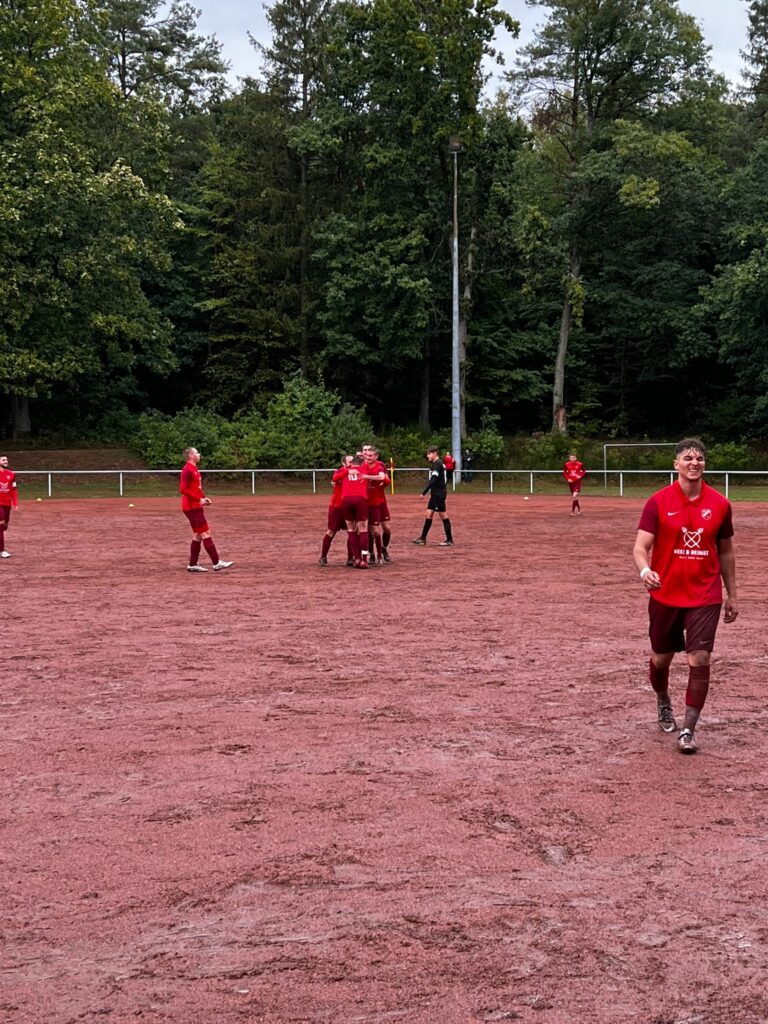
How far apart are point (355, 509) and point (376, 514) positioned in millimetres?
913

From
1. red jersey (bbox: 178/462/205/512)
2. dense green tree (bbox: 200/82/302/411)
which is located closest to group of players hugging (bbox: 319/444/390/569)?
red jersey (bbox: 178/462/205/512)

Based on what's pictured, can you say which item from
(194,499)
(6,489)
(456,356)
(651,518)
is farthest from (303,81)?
(651,518)

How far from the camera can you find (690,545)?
7.55 metres

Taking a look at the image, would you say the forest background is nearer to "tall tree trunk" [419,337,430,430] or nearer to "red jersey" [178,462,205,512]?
"tall tree trunk" [419,337,430,430]

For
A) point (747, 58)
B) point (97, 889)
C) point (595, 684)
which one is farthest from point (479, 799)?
point (747, 58)

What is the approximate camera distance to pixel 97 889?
516 centimetres

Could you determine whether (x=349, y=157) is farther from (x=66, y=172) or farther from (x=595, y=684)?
(x=595, y=684)

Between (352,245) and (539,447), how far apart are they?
1342 cm

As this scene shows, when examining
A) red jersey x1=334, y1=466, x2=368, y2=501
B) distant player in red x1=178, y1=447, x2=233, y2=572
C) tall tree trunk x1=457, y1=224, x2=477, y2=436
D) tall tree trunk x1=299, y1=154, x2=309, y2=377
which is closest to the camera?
distant player in red x1=178, y1=447, x2=233, y2=572

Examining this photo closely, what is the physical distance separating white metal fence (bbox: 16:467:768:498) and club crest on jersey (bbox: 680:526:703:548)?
34667 millimetres

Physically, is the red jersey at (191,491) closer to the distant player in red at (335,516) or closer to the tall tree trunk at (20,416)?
the distant player in red at (335,516)

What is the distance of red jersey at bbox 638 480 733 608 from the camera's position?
7508 millimetres

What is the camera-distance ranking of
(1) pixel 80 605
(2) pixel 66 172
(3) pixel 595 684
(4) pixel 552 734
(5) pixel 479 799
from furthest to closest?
(2) pixel 66 172 < (1) pixel 80 605 < (3) pixel 595 684 < (4) pixel 552 734 < (5) pixel 479 799

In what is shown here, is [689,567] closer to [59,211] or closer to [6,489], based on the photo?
[6,489]
